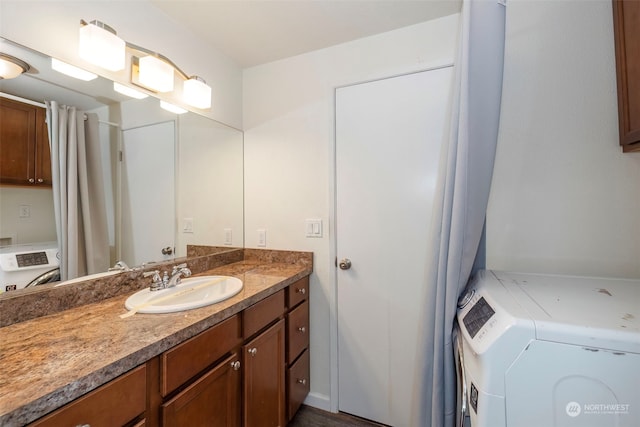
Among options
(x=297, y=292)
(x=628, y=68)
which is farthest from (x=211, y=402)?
(x=628, y=68)

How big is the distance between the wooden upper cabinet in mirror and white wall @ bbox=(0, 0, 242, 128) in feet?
6.59

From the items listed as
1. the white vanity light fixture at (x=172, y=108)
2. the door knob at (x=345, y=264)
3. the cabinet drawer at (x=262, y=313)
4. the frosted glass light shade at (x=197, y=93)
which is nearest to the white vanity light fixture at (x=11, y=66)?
the white vanity light fixture at (x=172, y=108)

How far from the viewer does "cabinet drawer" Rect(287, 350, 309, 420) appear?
149cm

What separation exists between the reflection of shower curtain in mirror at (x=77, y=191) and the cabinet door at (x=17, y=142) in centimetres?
6

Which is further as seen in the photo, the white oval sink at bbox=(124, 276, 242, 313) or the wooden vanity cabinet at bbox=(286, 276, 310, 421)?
the wooden vanity cabinet at bbox=(286, 276, 310, 421)

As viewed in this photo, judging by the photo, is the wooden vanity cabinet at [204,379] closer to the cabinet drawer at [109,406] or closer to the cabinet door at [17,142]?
the cabinet drawer at [109,406]

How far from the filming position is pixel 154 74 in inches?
50.2

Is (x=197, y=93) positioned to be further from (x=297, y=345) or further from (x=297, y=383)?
(x=297, y=383)

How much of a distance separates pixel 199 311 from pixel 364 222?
102 centimetres

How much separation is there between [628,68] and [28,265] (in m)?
2.38

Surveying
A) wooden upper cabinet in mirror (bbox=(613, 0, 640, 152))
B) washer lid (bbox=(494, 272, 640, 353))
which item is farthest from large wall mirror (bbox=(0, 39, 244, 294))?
wooden upper cabinet in mirror (bbox=(613, 0, 640, 152))

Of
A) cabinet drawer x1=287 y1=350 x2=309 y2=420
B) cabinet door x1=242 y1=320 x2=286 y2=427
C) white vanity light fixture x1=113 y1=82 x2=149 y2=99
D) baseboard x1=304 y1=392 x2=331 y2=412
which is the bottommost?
baseboard x1=304 y1=392 x2=331 y2=412

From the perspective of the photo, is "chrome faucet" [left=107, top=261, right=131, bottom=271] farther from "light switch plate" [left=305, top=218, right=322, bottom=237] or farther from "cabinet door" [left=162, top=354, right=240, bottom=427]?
"light switch plate" [left=305, top=218, right=322, bottom=237]

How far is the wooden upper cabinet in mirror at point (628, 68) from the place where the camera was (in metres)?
0.95
